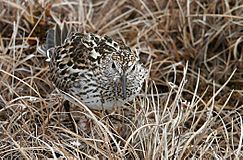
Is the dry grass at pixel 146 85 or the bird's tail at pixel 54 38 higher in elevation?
the bird's tail at pixel 54 38

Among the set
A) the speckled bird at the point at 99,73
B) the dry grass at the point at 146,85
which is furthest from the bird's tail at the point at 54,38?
the speckled bird at the point at 99,73

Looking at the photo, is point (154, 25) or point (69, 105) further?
point (154, 25)

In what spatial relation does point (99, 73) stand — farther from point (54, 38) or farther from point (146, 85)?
point (54, 38)

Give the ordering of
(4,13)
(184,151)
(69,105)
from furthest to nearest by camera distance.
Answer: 1. (4,13)
2. (69,105)
3. (184,151)

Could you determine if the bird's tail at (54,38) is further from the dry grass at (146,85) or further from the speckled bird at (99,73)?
the speckled bird at (99,73)

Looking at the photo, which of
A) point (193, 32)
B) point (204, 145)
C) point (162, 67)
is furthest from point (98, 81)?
point (193, 32)

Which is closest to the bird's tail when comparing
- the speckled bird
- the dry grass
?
the dry grass

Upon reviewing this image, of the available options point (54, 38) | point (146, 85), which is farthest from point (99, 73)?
point (54, 38)

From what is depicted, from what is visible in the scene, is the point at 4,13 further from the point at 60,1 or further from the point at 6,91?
the point at 6,91
